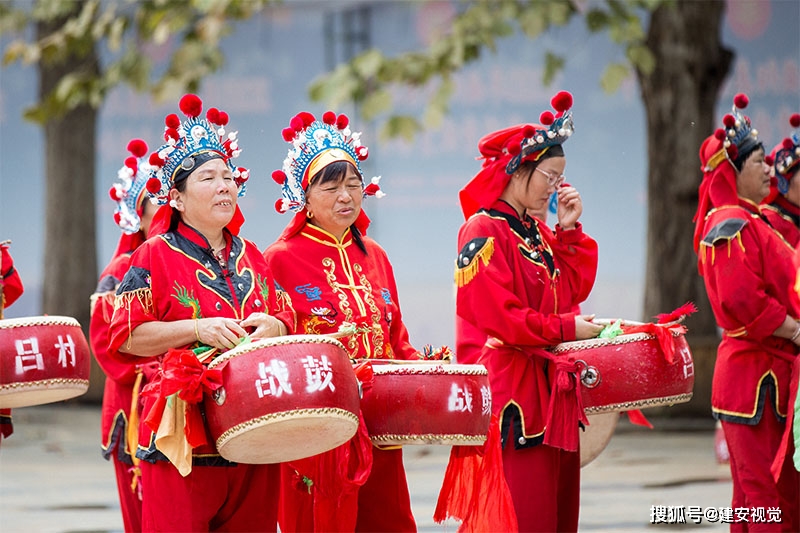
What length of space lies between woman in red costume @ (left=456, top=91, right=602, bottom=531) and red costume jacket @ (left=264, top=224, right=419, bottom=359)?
0.31 m

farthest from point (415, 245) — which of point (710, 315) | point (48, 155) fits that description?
point (48, 155)

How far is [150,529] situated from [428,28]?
8.58 metres

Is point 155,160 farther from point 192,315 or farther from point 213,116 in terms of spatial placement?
point 192,315

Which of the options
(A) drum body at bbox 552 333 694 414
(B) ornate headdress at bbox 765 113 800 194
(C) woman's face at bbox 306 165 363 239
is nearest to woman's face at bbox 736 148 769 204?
(B) ornate headdress at bbox 765 113 800 194

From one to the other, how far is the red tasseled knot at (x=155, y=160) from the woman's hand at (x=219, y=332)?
1.84ft

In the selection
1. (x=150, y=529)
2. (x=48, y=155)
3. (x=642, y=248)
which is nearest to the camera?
(x=150, y=529)

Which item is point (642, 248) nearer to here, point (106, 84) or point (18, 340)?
point (106, 84)

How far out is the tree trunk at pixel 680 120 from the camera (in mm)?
10391

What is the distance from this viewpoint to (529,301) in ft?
16.0

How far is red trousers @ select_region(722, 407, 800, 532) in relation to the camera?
5.32 meters

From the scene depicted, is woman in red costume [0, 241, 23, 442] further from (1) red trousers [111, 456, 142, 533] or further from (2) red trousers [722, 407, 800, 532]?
(2) red trousers [722, 407, 800, 532]

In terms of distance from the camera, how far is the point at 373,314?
183 inches

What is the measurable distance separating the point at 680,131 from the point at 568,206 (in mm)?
5722

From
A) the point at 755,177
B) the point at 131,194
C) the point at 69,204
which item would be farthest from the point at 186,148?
the point at 69,204
